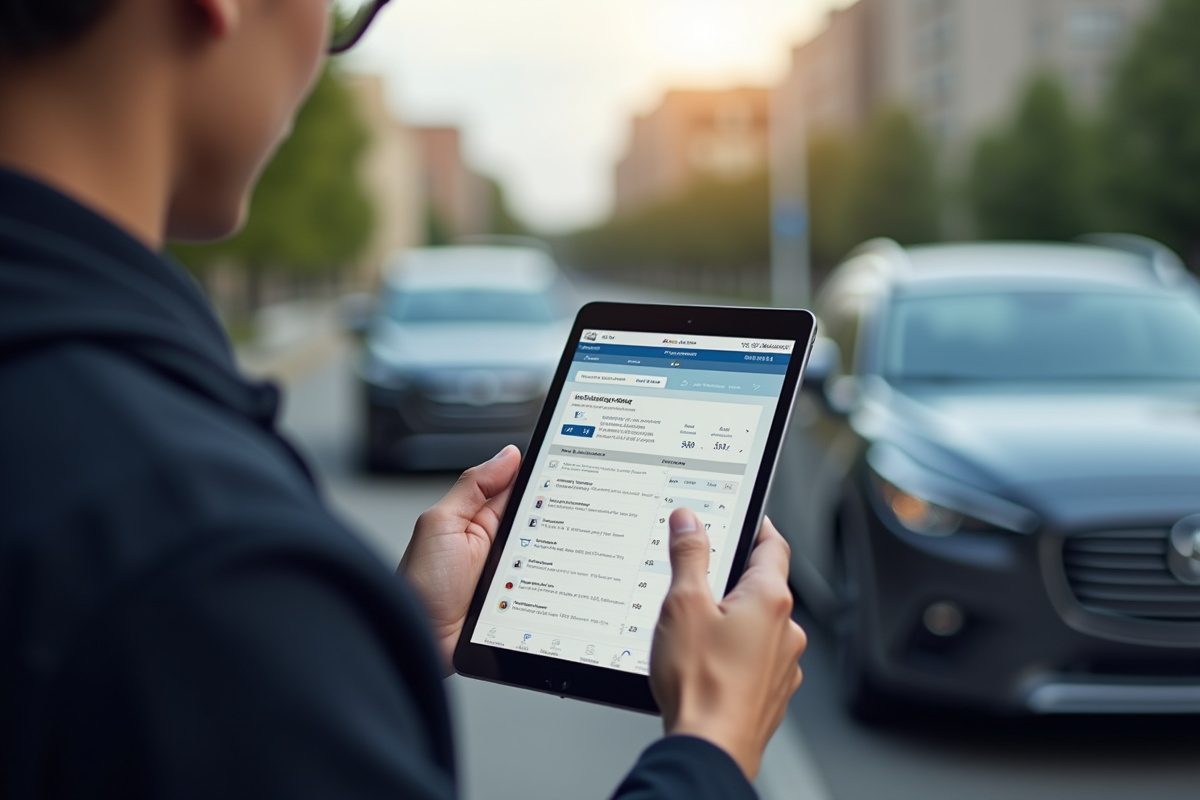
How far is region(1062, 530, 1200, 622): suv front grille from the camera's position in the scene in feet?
14.8

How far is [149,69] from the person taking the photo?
895mm

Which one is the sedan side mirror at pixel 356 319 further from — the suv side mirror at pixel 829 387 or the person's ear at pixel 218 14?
the person's ear at pixel 218 14

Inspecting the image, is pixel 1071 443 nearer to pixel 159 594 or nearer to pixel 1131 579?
pixel 1131 579

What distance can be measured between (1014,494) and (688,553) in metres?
3.62

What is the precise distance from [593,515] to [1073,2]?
88.5m

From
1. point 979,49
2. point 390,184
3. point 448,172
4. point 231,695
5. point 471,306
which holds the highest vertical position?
point 231,695

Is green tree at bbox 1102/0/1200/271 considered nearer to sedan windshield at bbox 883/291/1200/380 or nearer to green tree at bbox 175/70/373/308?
green tree at bbox 175/70/373/308

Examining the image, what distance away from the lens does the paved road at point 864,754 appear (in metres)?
4.45

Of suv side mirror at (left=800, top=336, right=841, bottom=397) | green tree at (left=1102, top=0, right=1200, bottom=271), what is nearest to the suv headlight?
suv side mirror at (left=800, top=336, right=841, bottom=397)

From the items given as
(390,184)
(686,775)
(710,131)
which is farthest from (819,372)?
(710,131)

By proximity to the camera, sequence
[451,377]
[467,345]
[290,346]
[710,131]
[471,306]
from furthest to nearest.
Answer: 1. [710,131]
2. [290,346]
3. [471,306]
4. [467,345]
5. [451,377]

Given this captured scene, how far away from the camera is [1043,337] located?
20.2 feet

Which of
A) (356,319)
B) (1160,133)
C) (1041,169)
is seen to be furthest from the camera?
(1041,169)

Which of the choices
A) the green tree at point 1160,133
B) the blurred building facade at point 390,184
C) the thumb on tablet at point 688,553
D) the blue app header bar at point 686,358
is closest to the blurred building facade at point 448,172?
the blurred building facade at point 390,184
